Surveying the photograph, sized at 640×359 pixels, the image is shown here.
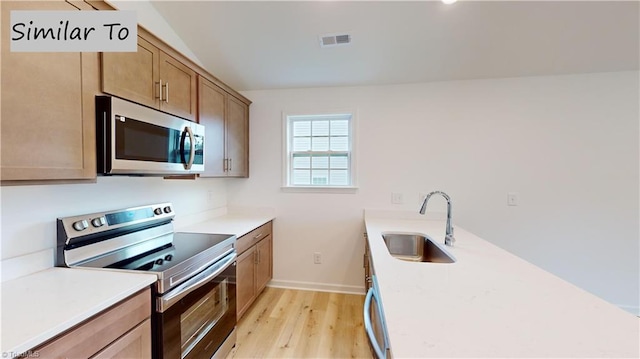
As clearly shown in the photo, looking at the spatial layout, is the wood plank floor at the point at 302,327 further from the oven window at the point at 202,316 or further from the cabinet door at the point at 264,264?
the oven window at the point at 202,316

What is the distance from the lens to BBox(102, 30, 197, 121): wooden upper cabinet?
1.32 metres

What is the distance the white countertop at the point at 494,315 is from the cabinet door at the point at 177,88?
1.65m

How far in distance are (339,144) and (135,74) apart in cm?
203

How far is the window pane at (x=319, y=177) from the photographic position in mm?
3066

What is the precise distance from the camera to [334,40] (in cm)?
227

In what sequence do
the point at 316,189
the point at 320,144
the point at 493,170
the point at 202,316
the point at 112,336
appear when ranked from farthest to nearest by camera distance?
the point at 320,144 → the point at 316,189 → the point at 493,170 → the point at 202,316 → the point at 112,336

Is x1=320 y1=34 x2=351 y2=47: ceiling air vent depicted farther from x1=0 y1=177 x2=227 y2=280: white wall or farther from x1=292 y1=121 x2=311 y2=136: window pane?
x1=0 y1=177 x2=227 y2=280: white wall

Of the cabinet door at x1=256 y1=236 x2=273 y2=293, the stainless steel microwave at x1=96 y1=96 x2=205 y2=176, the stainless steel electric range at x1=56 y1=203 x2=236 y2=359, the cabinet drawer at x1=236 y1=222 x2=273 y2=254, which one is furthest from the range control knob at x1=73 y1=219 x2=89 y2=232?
the cabinet door at x1=256 y1=236 x2=273 y2=293

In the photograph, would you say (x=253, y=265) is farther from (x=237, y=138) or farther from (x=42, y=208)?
(x=42, y=208)

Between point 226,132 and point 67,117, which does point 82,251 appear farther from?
point 226,132

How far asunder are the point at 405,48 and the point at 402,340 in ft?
7.69

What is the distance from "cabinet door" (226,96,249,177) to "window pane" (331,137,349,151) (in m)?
1.00

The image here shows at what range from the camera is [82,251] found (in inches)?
52.7

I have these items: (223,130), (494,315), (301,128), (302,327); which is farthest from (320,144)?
(494,315)
